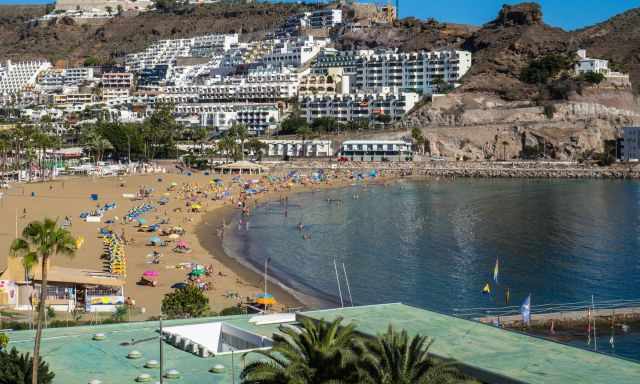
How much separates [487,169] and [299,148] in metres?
21.8

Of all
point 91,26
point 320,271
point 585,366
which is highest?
point 91,26

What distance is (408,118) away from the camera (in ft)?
373

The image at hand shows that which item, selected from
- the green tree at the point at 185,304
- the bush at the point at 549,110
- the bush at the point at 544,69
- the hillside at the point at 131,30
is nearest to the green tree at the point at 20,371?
the green tree at the point at 185,304

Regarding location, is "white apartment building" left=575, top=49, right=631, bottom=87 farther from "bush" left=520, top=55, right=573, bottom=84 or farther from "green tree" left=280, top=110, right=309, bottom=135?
"green tree" left=280, top=110, right=309, bottom=135

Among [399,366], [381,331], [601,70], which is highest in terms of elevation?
[601,70]

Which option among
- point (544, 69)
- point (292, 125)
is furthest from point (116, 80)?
point (544, 69)

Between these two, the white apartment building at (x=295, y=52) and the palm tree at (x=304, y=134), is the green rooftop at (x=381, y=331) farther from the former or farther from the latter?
the white apartment building at (x=295, y=52)

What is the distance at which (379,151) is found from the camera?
103562 millimetres

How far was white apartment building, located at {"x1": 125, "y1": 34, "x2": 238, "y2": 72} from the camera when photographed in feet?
531

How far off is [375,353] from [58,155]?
89270 mm

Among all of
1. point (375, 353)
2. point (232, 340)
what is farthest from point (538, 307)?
point (375, 353)

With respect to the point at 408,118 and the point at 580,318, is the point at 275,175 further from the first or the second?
the point at 580,318

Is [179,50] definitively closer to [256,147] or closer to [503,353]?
[256,147]

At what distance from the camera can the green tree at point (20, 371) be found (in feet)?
53.6
